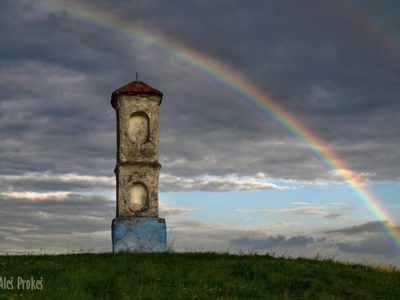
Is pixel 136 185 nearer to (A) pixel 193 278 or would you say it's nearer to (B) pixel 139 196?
(B) pixel 139 196

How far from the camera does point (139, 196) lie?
2470 centimetres

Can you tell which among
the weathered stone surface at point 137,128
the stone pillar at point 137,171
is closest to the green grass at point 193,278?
the stone pillar at point 137,171

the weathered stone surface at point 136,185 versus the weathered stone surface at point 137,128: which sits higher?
Answer: the weathered stone surface at point 137,128

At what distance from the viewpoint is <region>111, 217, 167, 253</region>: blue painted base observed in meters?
23.4

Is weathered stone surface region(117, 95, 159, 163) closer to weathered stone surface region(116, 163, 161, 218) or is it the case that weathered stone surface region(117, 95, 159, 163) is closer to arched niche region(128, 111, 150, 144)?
arched niche region(128, 111, 150, 144)

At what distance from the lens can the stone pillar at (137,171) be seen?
23.5 m

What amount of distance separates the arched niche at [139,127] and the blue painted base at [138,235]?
3.64m

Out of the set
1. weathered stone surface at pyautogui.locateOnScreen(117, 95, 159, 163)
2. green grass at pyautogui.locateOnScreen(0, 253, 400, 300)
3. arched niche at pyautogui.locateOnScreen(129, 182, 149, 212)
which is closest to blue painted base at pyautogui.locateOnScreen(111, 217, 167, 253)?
arched niche at pyautogui.locateOnScreen(129, 182, 149, 212)

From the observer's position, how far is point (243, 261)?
714 inches

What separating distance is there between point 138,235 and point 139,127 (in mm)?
4941

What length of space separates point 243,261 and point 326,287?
3112 millimetres

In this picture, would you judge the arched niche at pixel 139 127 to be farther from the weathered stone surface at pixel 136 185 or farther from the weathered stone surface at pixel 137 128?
the weathered stone surface at pixel 136 185

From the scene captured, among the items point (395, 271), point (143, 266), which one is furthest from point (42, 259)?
point (395, 271)

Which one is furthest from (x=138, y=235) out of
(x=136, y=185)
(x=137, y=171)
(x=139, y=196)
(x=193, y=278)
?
(x=193, y=278)
